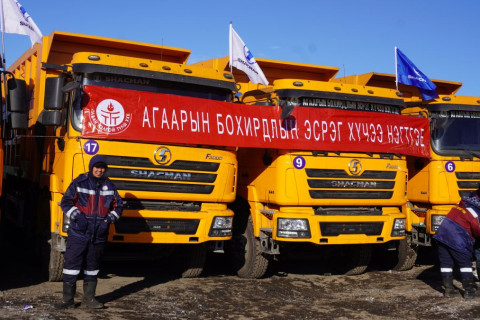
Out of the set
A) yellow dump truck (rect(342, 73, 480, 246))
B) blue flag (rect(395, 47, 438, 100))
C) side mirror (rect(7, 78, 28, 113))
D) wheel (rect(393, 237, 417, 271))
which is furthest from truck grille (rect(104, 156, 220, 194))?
blue flag (rect(395, 47, 438, 100))

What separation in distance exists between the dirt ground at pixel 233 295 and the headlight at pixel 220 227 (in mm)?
771

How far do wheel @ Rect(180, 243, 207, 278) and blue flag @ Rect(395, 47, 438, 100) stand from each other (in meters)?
4.79

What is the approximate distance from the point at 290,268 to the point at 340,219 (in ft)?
7.01

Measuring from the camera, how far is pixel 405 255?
10.3 metres

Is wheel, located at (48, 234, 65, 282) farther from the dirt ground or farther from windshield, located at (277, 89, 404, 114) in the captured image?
windshield, located at (277, 89, 404, 114)

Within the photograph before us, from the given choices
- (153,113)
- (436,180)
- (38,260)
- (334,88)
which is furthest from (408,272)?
(38,260)

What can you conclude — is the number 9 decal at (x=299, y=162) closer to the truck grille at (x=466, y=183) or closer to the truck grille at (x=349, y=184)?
the truck grille at (x=349, y=184)

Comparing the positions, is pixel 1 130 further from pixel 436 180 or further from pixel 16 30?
pixel 436 180

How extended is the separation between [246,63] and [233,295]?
3812 mm

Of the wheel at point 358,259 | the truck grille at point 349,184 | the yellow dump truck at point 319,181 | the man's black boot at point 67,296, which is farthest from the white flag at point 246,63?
the man's black boot at point 67,296

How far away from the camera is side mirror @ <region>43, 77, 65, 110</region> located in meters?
7.59

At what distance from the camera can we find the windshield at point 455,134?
9.88 meters

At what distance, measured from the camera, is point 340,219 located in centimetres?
879

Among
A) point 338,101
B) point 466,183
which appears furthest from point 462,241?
point 338,101
